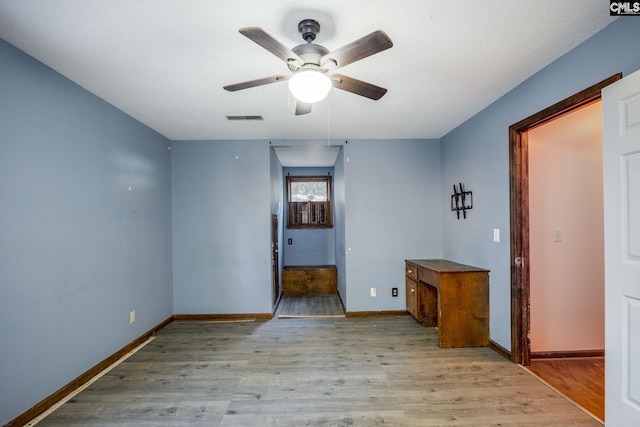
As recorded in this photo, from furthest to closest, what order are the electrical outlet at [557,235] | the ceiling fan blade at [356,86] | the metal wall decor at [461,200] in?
the metal wall decor at [461,200]
the electrical outlet at [557,235]
the ceiling fan blade at [356,86]

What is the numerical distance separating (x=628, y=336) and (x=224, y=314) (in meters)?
4.09

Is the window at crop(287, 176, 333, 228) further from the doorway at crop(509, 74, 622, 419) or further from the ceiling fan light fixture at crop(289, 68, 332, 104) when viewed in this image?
Result: the ceiling fan light fixture at crop(289, 68, 332, 104)

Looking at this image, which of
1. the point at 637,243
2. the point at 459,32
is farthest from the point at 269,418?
the point at 459,32

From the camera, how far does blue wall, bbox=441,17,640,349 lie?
1.93 metres

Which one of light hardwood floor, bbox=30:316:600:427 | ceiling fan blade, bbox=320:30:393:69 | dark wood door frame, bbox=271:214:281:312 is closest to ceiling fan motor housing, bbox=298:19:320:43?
ceiling fan blade, bbox=320:30:393:69

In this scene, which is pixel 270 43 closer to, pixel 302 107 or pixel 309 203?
pixel 302 107

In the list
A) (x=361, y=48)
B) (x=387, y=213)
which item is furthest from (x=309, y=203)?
(x=361, y=48)

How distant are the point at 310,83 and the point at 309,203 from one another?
16.0 feet

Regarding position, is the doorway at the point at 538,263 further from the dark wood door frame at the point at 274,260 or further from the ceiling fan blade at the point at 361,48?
the dark wood door frame at the point at 274,260

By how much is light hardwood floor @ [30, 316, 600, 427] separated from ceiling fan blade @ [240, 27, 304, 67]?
232 centimetres

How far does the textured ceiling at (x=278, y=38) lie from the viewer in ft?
5.69

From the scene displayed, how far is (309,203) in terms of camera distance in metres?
6.58

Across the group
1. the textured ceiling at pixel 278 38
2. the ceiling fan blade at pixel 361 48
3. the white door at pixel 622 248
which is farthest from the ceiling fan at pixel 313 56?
the white door at pixel 622 248

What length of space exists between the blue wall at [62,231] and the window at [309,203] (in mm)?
3297
